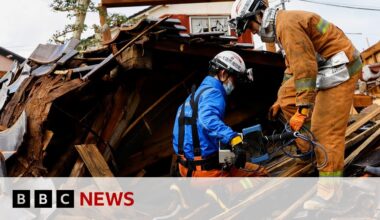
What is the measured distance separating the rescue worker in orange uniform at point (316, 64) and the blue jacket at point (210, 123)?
67cm

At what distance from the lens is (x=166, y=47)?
542 cm

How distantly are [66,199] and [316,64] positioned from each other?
10.5ft

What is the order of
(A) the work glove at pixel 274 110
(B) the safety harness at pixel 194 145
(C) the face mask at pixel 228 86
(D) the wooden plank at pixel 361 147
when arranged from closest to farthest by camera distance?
(B) the safety harness at pixel 194 145
(C) the face mask at pixel 228 86
(D) the wooden plank at pixel 361 147
(A) the work glove at pixel 274 110

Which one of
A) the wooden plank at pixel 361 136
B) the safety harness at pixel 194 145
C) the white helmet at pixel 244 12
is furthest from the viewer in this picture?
the wooden plank at pixel 361 136

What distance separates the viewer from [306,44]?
4.01 m

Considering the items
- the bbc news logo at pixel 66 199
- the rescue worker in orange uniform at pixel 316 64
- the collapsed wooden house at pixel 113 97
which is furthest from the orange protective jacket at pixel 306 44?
the bbc news logo at pixel 66 199

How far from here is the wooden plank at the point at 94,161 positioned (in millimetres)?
5234

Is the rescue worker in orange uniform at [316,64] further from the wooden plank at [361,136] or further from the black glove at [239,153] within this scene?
the wooden plank at [361,136]

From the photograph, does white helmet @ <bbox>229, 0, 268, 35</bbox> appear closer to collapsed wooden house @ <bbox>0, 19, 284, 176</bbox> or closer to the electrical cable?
collapsed wooden house @ <bbox>0, 19, 284, 176</bbox>

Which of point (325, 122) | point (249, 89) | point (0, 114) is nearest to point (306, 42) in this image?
point (325, 122)

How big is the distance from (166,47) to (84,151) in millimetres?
1654

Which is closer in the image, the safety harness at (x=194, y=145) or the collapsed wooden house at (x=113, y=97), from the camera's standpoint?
the safety harness at (x=194, y=145)

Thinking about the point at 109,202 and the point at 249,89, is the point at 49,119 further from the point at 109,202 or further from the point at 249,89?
the point at 249,89

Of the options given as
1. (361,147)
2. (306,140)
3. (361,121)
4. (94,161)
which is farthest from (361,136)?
(94,161)
